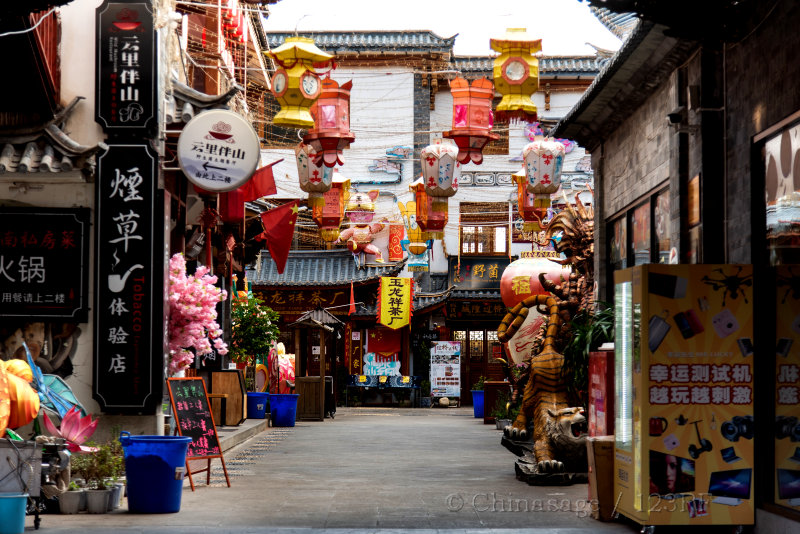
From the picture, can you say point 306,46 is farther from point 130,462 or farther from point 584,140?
point 130,462

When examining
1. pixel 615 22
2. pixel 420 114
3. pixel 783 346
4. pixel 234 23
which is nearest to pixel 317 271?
pixel 420 114

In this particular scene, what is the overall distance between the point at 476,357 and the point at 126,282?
30275 mm

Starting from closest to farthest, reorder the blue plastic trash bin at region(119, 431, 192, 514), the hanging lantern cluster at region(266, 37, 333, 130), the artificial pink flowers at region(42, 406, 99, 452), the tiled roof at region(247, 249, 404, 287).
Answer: the blue plastic trash bin at region(119, 431, 192, 514)
the artificial pink flowers at region(42, 406, 99, 452)
the hanging lantern cluster at region(266, 37, 333, 130)
the tiled roof at region(247, 249, 404, 287)

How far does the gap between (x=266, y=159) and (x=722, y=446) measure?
3608cm

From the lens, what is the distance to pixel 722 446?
968 cm

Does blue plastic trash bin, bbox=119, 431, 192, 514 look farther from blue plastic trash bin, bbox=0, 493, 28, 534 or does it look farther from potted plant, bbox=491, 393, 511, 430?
potted plant, bbox=491, 393, 511, 430

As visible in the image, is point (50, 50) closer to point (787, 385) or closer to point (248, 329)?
point (787, 385)

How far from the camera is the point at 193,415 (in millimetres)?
13516

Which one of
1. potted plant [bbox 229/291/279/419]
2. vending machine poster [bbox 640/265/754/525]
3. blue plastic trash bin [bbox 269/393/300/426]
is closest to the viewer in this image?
vending machine poster [bbox 640/265/754/525]

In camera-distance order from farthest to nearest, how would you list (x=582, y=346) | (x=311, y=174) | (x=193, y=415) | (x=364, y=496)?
(x=311, y=174) → (x=582, y=346) → (x=193, y=415) → (x=364, y=496)

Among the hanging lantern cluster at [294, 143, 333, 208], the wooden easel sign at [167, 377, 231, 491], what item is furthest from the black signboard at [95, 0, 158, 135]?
the hanging lantern cluster at [294, 143, 333, 208]

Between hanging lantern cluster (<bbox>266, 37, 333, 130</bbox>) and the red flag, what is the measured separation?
19.3 feet

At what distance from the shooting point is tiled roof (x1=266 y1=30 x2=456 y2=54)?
145ft

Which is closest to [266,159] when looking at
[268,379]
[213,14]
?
[268,379]
